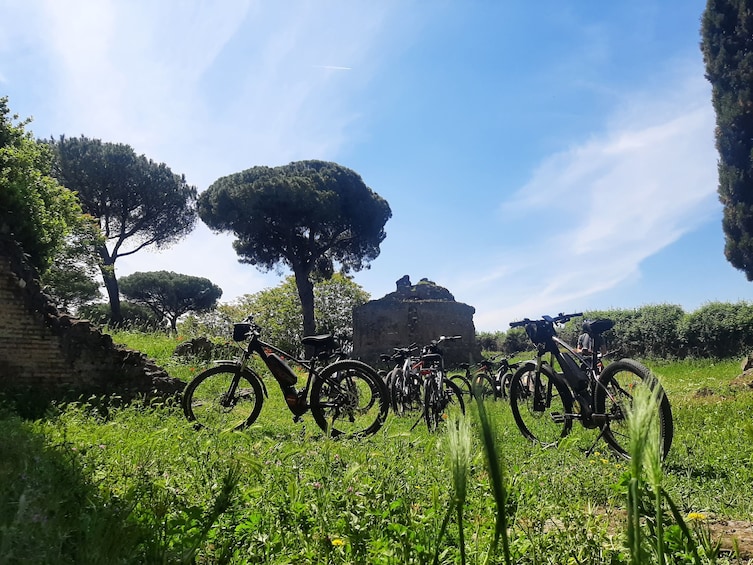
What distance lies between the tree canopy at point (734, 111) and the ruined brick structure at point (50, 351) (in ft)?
64.5

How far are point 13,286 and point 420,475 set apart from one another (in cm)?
833

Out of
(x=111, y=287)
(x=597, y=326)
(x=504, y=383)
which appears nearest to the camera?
(x=597, y=326)

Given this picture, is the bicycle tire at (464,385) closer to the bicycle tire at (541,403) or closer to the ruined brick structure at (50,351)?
the bicycle tire at (541,403)

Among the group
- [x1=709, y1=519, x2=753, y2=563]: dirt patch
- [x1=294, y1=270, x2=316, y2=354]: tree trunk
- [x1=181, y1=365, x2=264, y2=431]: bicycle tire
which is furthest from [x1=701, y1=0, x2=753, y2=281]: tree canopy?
[x1=709, y1=519, x2=753, y2=563]: dirt patch

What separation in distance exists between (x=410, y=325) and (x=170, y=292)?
25420 millimetres

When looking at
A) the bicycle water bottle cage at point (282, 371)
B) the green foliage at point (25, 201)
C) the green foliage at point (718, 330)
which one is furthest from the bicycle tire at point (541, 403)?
the green foliage at point (718, 330)

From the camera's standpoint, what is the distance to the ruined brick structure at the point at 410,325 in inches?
814

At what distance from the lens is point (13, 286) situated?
8312 millimetres

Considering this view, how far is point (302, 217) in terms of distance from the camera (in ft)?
86.9

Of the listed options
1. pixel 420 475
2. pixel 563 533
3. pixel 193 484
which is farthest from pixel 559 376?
pixel 193 484

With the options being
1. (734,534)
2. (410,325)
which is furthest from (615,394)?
(410,325)

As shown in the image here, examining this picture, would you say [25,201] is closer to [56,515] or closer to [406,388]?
[406,388]

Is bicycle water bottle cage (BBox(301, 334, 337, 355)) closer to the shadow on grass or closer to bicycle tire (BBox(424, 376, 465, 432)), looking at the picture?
bicycle tire (BBox(424, 376, 465, 432))

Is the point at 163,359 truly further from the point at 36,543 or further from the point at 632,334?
the point at 632,334
